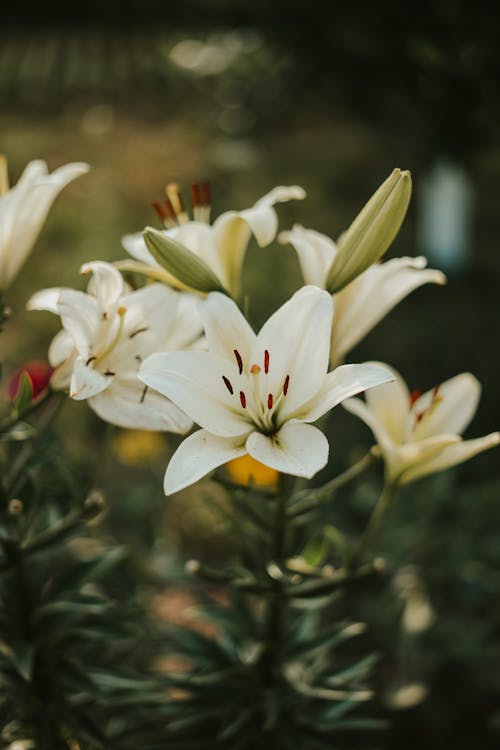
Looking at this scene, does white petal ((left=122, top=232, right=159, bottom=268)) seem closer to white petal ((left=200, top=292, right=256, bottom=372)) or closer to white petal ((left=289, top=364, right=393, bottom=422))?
white petal ((left=200, top=292, right=256, bottom=372))

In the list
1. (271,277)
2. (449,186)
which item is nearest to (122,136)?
(271,277)

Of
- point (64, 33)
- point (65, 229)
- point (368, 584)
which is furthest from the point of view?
point (64, 33)

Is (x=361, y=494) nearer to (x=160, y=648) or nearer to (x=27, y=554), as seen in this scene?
(x=160, y=648)

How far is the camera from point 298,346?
0.85m

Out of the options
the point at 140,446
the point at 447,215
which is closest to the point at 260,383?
the point at 140,446

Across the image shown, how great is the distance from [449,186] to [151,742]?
2375mm

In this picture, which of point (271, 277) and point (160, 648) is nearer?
point (160, 648)

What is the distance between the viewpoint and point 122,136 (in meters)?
4.55

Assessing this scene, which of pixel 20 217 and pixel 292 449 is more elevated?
pixel 20 217

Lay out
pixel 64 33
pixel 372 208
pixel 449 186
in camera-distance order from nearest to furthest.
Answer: pixel 372 208 < pixel 449 186 < pixel 64 33

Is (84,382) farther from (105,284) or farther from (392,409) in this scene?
(392,409)

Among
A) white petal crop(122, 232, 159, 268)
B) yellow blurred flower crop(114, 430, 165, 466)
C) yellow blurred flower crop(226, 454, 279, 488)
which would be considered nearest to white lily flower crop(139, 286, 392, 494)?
white petal crop(122, 232, 159, 268)

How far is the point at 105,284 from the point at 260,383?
18 centimetres

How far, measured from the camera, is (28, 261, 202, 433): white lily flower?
33.5 inches
